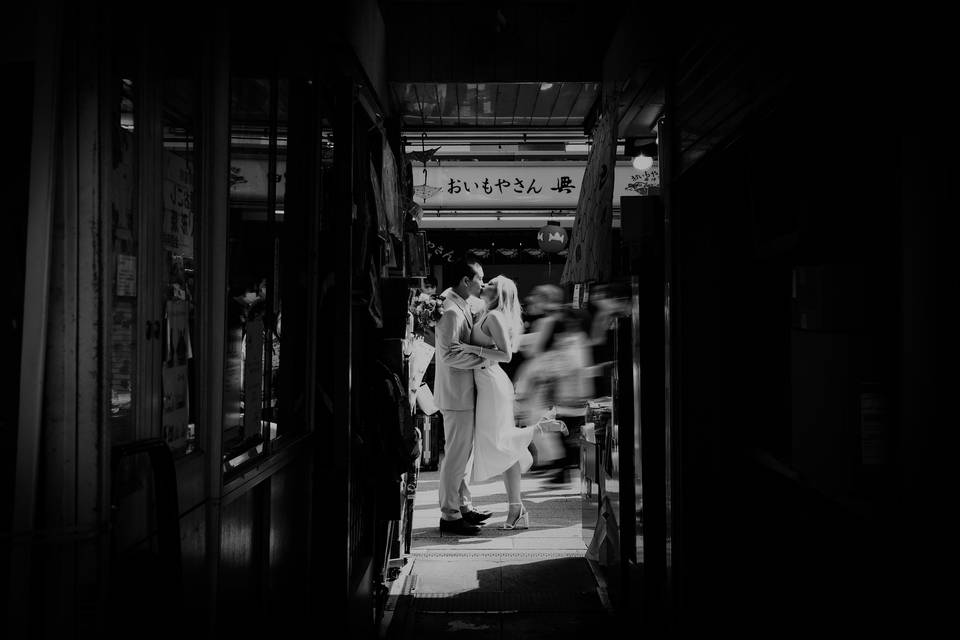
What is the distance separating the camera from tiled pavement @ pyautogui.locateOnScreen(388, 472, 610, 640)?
491cm

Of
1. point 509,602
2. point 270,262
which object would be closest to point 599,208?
point 270,262

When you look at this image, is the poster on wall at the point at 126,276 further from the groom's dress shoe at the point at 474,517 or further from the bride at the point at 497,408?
the groom's dress shoe at the point at 474,517

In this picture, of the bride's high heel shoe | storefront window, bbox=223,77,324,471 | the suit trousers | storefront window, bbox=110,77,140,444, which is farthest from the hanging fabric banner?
the bride's high heel shoe

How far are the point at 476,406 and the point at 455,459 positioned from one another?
560 mm

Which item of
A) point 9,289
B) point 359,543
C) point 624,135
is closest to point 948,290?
point 9,289

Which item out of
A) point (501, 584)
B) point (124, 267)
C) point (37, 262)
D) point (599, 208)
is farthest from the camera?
point (501, 584)

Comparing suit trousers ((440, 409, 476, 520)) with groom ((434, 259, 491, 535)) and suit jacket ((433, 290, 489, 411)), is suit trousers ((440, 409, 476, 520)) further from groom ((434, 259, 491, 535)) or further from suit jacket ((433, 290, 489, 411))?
suit jacket ((433, 290, 489, 411))

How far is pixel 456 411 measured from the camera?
720cm

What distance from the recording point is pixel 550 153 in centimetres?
895

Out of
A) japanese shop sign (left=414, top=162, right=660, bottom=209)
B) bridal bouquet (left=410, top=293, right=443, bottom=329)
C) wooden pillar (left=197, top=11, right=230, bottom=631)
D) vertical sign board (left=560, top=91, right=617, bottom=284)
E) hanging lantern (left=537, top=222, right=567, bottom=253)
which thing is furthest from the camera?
hanging lantern (left=537, top=222, right=567, bottom=253)

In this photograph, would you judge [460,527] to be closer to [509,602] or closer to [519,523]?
[519,523]

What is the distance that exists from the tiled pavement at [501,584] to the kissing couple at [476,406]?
0.27 metres

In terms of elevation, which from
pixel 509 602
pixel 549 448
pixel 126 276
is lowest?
pixel 509 602

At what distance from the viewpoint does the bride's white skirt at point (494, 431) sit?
23.2 feet
